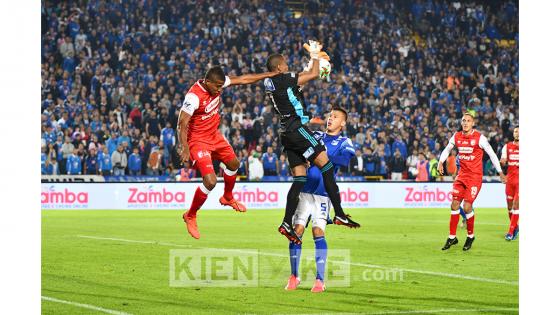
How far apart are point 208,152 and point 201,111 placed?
1.81 feet

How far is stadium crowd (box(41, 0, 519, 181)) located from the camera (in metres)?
31.4

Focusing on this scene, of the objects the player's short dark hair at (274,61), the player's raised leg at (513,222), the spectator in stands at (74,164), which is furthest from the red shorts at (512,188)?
the spectator in stands at (74,164)

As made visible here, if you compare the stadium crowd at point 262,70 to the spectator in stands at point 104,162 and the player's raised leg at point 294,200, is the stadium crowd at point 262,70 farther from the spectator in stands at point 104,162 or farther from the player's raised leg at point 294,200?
the player's raised leg at point 294,200

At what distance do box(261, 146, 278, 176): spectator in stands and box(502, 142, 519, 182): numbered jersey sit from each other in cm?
1258

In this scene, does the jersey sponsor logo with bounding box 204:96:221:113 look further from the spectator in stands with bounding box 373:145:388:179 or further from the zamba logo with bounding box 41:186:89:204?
the spectator in stands with bounding box 373:145:388:179

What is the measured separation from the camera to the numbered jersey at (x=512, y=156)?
62.6 feet

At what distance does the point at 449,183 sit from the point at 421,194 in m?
1.06

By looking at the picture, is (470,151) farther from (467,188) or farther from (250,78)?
(250,78)

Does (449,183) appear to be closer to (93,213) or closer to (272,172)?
(272,172)

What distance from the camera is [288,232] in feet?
35.0

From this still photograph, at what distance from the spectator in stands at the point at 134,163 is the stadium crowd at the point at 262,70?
0.05 meters

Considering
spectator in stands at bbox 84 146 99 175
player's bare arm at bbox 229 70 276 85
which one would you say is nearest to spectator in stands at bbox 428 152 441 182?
spectator in stands at bbox 84 146 99 175

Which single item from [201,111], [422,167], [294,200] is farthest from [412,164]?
[294,200]

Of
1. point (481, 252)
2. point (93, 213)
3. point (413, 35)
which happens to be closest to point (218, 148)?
point (481, 252)
